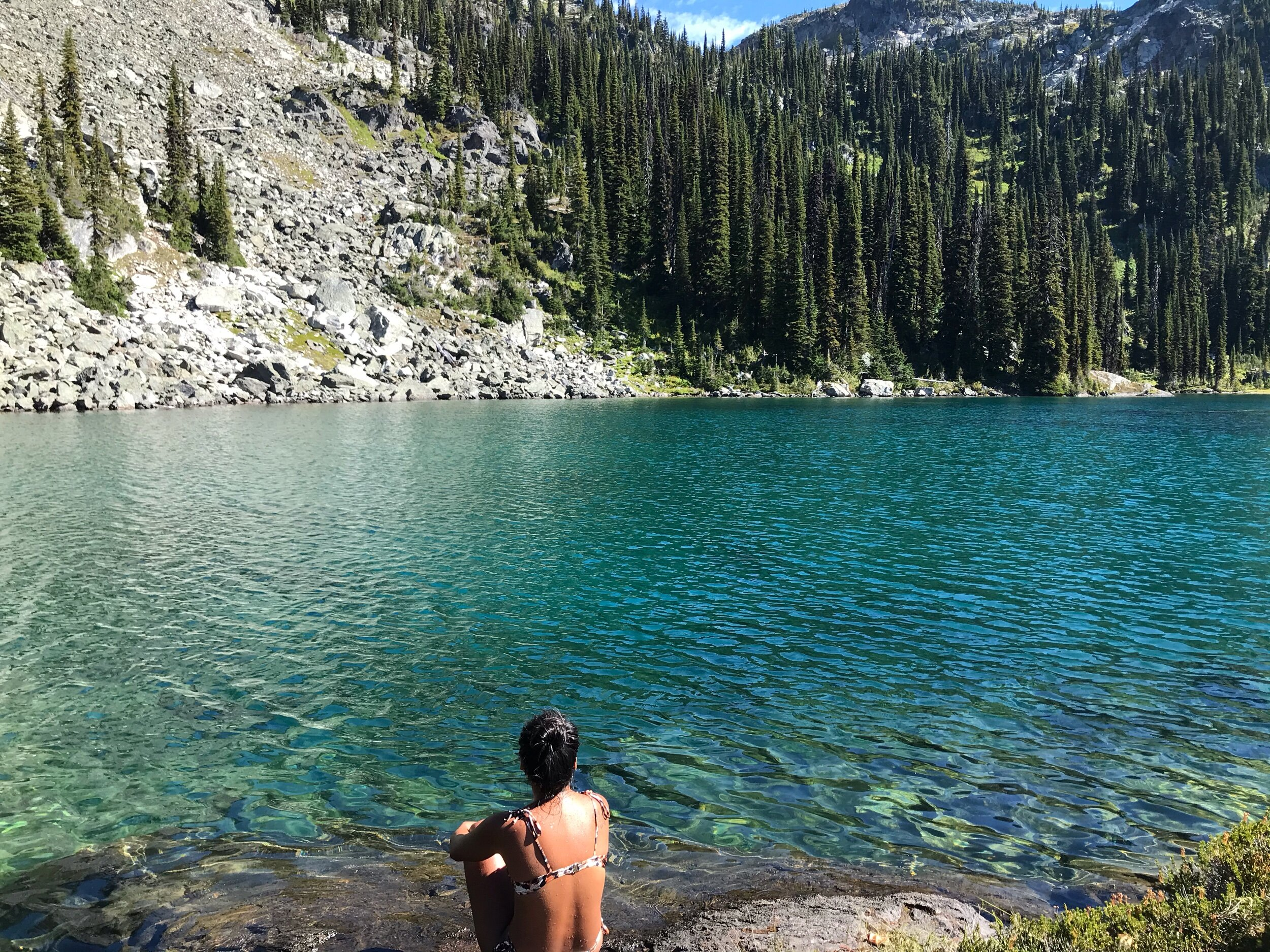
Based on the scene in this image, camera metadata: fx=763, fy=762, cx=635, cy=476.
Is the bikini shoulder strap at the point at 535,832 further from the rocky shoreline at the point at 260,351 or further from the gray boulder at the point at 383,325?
the gray boulder at the point at 383,325

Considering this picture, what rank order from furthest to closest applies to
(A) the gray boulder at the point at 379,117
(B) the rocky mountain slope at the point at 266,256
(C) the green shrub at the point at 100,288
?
(A) the gray boulder at the point at 379,117, (C) the green shrub at the point at 100,288, (B) the rocky mountain slope at the point at 266,256

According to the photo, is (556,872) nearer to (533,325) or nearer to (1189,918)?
(1189,918)

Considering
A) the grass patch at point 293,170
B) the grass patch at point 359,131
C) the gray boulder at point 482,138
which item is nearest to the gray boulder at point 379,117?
the grass patch at point 359,131

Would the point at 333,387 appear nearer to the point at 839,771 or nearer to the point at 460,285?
the point at 460,285

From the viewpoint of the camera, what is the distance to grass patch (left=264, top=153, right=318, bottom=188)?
461 ft

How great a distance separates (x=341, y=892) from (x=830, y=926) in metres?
5.40

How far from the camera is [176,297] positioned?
105m

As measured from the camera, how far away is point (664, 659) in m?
17.2

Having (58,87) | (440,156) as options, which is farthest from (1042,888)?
(440,156)

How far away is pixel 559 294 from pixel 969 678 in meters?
134

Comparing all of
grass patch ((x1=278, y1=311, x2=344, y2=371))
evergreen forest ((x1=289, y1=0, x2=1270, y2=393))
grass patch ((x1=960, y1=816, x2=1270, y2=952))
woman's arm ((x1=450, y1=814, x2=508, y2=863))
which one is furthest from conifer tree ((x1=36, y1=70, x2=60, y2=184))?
grass patch ((x1=960, y1=816, x2=1270, y2=952))

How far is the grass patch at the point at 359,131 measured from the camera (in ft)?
507

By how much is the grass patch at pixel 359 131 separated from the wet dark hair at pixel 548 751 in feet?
559

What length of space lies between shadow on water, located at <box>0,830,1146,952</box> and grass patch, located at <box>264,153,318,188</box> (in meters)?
153
